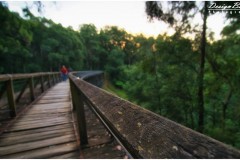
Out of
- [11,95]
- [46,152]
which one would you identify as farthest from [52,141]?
[11,95]

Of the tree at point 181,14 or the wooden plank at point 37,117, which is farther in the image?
the tree at point 181,14

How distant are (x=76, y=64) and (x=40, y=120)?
123 feet

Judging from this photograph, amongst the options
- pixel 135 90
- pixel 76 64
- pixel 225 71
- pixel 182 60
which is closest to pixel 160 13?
pixel 182 60

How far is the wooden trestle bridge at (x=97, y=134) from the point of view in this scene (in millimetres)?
579

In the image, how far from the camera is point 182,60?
1141 cm

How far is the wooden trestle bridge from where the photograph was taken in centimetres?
58

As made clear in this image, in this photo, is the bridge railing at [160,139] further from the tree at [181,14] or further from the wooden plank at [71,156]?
the tree at [181,14]

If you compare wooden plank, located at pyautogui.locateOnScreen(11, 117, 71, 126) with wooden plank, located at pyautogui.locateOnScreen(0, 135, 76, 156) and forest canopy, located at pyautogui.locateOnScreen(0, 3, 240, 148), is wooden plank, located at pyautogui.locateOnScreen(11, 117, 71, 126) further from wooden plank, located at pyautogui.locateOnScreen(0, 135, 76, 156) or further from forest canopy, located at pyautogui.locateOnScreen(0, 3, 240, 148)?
forest canopy, located at pyautogui.locateOnScreen(0, 3, 240, 148)

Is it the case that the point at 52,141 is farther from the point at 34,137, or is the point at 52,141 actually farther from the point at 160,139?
the point at 160,139

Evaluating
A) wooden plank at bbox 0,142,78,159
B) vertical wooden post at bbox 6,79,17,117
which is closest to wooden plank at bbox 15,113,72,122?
vertical wooden post at bbox 6,79,17,117

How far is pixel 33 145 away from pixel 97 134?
1067 mm

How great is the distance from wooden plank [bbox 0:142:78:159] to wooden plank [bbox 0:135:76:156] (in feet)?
0.38

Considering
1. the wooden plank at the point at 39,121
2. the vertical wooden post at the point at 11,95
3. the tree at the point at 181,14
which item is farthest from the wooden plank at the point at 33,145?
the tree at the point at 181,14

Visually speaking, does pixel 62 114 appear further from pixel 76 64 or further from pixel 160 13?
pixel 76 64
